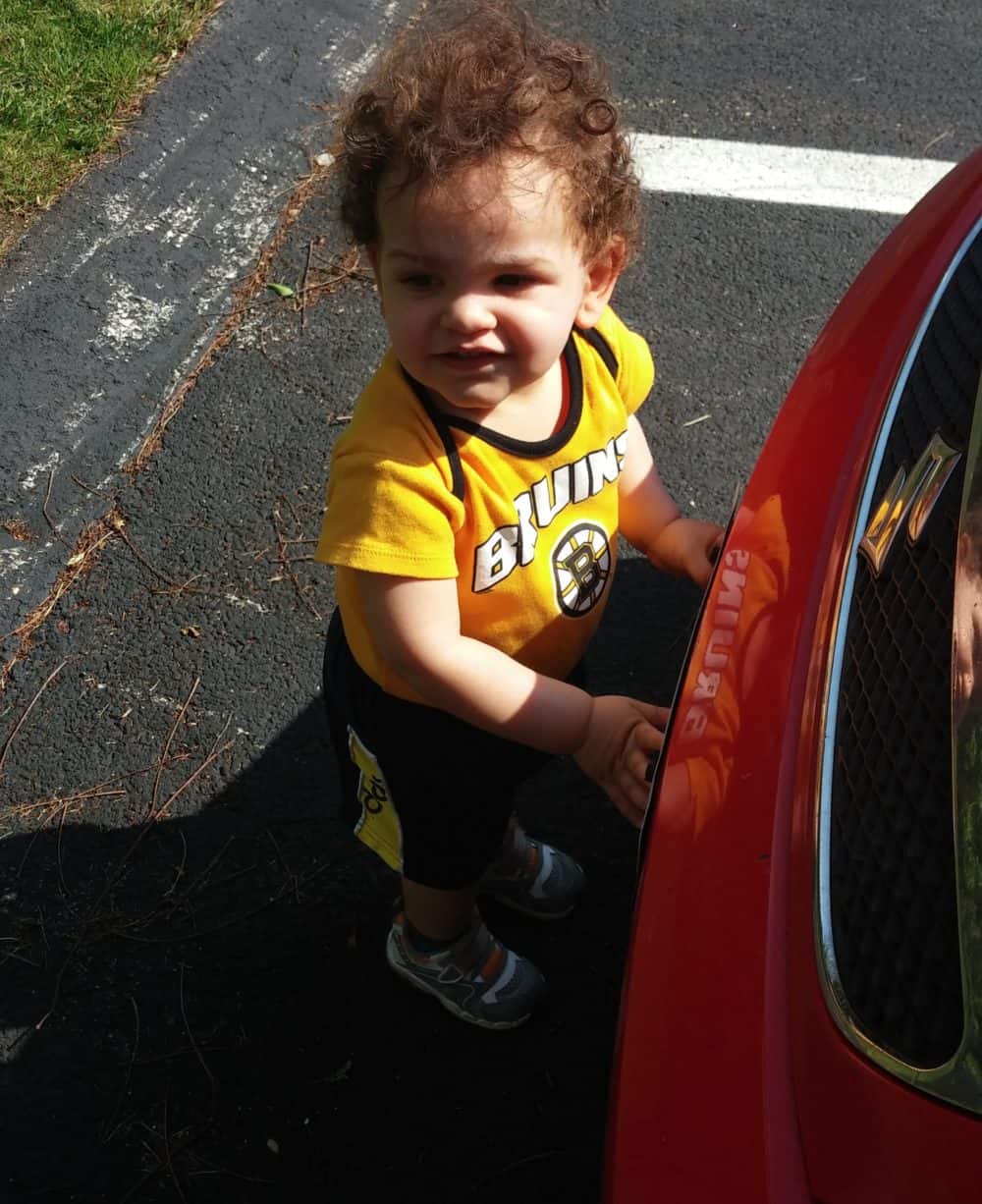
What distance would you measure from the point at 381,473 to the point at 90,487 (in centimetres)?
181

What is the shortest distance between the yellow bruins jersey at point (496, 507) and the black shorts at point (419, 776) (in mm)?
79

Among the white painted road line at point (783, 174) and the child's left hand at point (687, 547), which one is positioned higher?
the child's left hand at point (687, 547)

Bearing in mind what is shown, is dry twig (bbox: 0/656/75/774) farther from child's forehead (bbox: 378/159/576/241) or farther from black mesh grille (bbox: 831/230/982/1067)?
black mesh grille (bbox: 831/230/982/1067)

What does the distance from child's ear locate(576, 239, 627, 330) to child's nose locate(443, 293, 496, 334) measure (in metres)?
0.19

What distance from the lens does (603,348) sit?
5.98ft

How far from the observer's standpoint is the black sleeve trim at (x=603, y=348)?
1813mm

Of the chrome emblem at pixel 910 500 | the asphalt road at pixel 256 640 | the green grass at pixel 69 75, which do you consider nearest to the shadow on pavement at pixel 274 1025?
the asphalt road at pixel 256 640

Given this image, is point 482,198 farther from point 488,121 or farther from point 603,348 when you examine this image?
point 603,348

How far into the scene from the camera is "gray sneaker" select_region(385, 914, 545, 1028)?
7.29 feet

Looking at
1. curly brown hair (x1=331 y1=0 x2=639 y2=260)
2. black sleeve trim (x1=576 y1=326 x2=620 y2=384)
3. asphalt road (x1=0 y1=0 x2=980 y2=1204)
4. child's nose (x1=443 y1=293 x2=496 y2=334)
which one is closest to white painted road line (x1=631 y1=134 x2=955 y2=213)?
asphalt road (x1=0 y1=0 x2=980 y2=1204)

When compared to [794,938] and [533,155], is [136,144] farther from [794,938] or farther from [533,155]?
[794,938]

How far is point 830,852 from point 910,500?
1.46ft

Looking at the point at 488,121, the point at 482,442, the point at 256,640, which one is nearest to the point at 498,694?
the point at 482,442

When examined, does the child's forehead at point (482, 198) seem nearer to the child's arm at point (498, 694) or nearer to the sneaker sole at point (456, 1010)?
the child's arm at point (498, 694)
